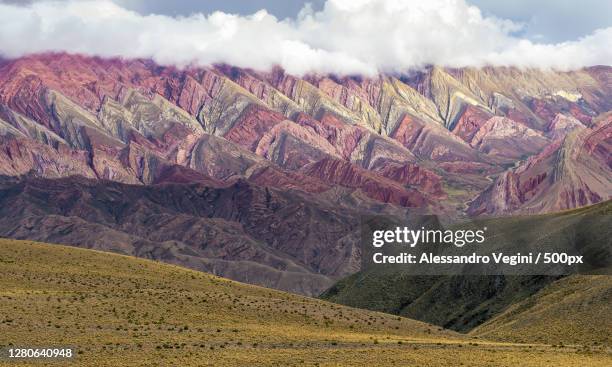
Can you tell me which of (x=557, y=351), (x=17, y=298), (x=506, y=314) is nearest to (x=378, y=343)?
(x=557, y=351)

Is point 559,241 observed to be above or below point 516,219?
below

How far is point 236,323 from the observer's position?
94.0 metres

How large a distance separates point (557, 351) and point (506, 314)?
44304 mm

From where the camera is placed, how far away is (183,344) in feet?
261

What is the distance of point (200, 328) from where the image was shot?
88688 millimetres

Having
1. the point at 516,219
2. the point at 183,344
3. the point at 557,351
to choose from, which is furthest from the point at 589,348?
the point at 516,219

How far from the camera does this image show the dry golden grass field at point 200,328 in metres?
75.8

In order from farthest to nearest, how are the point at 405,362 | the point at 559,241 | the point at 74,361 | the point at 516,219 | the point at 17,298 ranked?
1. the point at 516,219
2. the point at 559,241
3. the point at 17,298
4. the point at 405,362
5. the point at 74,361

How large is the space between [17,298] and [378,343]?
36602 millimetres

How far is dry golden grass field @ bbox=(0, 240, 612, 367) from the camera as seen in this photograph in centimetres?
7581

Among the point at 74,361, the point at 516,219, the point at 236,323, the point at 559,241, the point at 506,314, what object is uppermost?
the point at 516,219

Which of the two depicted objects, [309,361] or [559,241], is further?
[559,241]

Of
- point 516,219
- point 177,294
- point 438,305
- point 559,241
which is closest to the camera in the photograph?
point 177,294

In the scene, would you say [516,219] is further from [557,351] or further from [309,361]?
[309,361]
